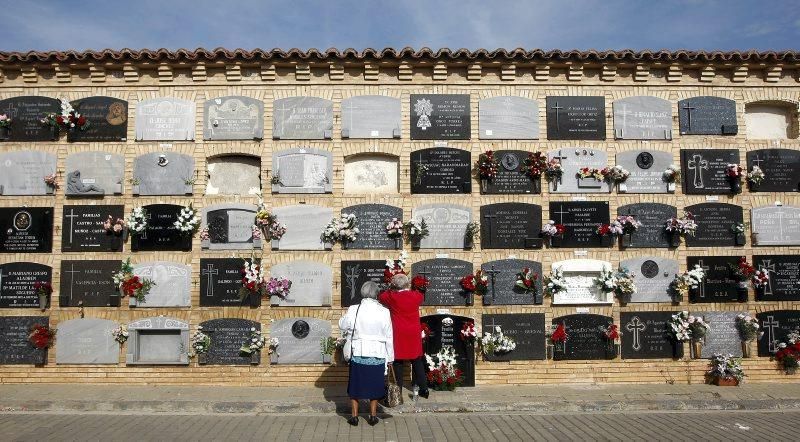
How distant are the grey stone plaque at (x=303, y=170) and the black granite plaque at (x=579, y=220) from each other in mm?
3871

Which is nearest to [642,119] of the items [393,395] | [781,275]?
[781,275]

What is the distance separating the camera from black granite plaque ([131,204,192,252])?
30.2ft

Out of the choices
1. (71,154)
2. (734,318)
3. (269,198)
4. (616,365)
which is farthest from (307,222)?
(734,318)

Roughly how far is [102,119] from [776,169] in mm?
11643

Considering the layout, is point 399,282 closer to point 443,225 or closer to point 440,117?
point 443,225

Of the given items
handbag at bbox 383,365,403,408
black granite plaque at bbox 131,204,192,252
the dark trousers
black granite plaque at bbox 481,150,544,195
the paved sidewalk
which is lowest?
the paved sidewalk

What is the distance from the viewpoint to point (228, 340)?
29.8 feet

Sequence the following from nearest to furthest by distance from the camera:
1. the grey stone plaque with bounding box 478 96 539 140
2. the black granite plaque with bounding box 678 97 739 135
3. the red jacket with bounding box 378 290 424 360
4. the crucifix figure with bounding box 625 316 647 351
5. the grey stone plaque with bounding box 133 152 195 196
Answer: the red jacket with bounding box 378 290 424 360, the crucifix figure with bounding box 625 316 647 351, the grey stone plaque with bounding box 133 152 195 196, the grey stone plaque with bounding box 478 96 539 140, the black granite plaque with bounding box 678 97 739 135

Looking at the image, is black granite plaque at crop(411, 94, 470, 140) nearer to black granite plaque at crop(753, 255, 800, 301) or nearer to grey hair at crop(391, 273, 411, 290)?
grey hair at crop(391, 273, 411, 290)

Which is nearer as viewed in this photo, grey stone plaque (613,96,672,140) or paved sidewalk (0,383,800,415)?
paved sidewalk (0,383,800,415)

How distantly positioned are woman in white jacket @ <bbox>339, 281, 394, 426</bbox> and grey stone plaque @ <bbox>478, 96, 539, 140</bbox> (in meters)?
4.06

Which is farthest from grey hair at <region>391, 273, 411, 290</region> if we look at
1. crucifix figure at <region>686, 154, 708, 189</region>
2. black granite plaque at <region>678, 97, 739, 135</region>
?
black granite plaque at <region>678, 97, 739, 135</region>

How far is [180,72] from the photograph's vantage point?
31.4 feet

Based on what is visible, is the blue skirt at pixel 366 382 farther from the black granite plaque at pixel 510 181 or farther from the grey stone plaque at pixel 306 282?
the black granite plaque at pixel 510 181
